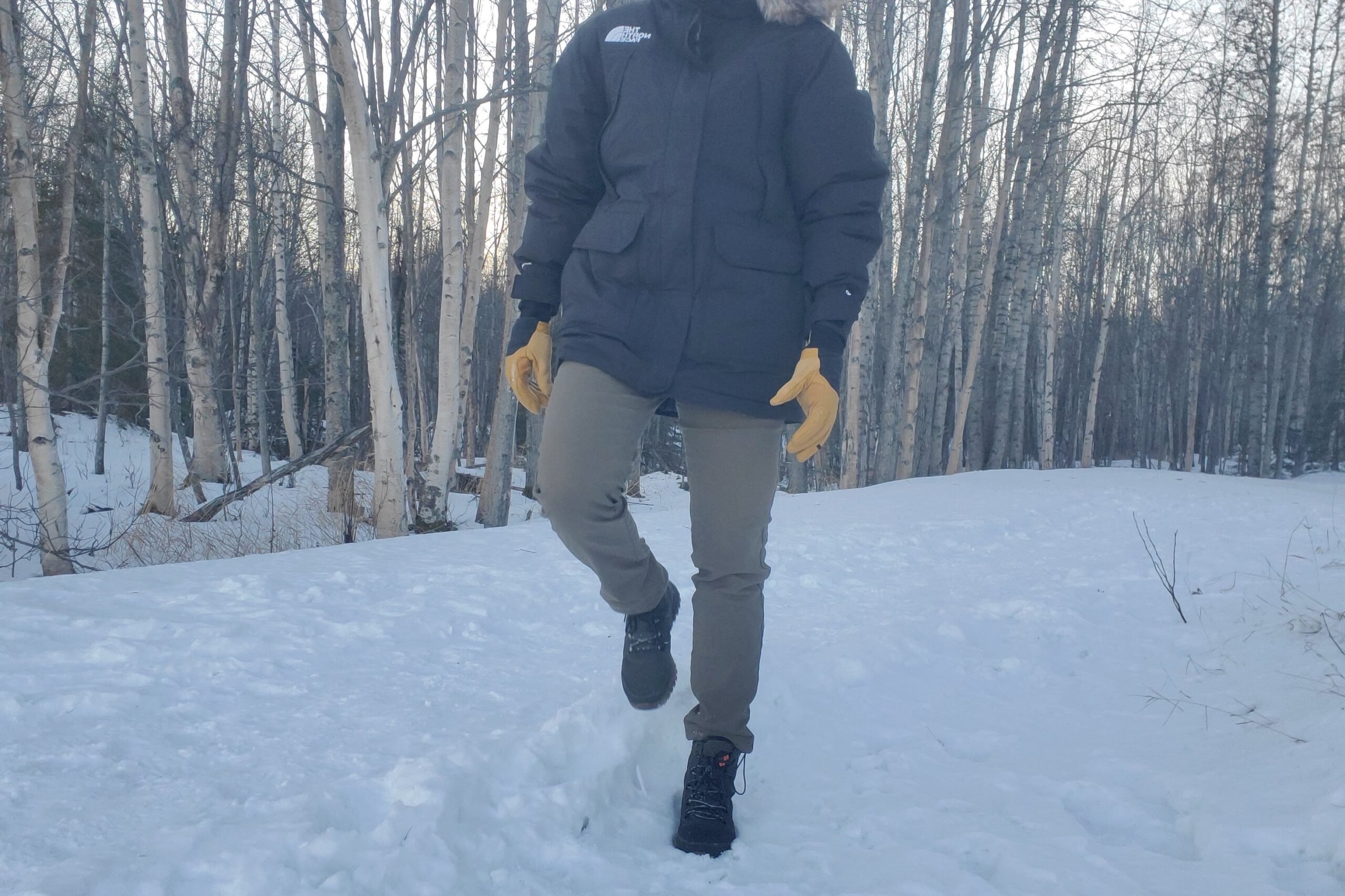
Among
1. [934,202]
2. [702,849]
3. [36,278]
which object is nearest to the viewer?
[702,849]

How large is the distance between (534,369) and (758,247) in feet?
2.01

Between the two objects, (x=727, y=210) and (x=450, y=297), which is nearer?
(x=727, y=210)

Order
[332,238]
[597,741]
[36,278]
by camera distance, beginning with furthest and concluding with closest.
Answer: [332,238] < [36,278] < [597,741]

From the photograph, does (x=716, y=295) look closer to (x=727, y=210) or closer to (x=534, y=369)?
(x=727, y=210)

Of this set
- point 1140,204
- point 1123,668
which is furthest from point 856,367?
point 1140,204

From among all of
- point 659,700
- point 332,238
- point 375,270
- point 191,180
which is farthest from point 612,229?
point 332,238

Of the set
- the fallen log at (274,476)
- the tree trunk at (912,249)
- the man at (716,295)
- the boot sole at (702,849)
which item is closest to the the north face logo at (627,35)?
the man at (716,295)

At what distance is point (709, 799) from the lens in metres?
1.71

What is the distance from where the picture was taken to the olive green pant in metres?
1.72

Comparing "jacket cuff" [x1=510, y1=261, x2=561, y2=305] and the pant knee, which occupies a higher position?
"jacket cuff" [x1=510, y1=261, x2=561, y2=305]

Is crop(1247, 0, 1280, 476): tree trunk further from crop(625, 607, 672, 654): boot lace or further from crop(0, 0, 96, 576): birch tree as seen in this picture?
crop(0, 0, 96, 576): birch tree

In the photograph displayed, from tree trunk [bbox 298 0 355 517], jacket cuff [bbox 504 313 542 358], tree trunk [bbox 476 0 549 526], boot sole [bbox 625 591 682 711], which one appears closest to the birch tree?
tree trunk [bbox 298 0 355 517]

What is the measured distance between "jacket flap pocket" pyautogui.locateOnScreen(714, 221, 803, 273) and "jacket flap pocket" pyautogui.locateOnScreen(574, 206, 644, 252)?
17cm

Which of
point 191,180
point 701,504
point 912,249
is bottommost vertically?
point 701,504
